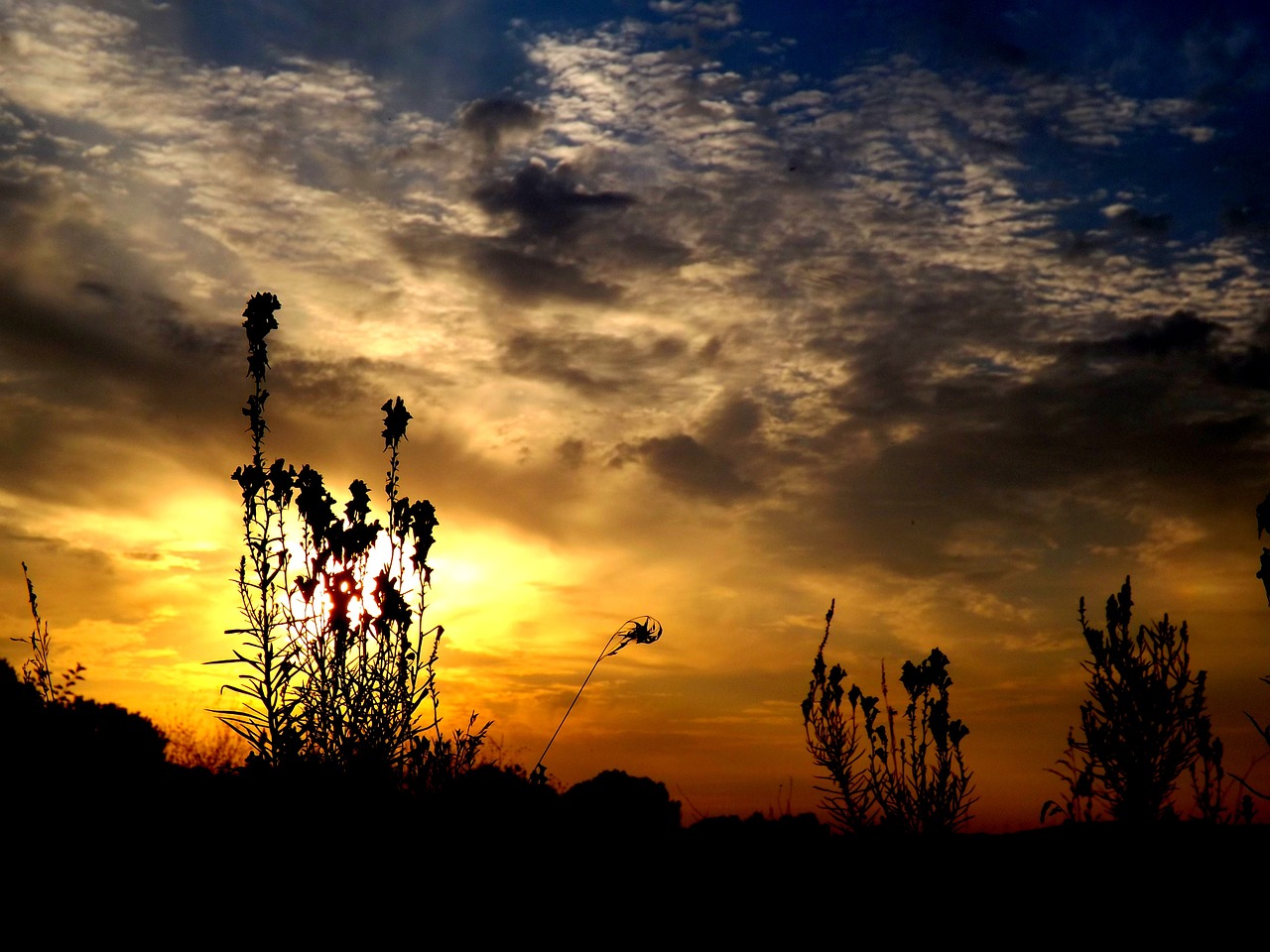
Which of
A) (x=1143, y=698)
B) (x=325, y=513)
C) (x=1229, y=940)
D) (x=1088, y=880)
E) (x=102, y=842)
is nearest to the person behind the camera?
(x=1229, y=940)

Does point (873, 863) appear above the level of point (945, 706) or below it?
below

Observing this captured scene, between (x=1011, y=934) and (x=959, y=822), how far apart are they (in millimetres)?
3599

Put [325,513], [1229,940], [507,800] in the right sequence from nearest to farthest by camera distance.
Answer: [1229,940] → [507,800] → [325,513]

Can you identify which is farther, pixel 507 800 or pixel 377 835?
pixel 507 800

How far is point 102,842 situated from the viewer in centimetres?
582

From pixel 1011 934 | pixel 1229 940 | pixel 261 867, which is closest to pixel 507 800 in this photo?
pixel 261 867

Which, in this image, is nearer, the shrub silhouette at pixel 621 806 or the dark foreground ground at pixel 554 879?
the dark foreground ground at pixel 554 879

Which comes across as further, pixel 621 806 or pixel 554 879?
pixel 621 806

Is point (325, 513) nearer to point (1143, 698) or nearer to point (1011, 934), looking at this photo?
point (1011, 934)

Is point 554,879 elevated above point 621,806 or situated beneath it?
situated beneath

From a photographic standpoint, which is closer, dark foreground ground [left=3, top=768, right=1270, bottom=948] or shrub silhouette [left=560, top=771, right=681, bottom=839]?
dark foreground ground [left=3, top=768, right=1270, bottom=948]

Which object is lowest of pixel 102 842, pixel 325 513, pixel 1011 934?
pixel 1011 934

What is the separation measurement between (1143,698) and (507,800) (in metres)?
5.14

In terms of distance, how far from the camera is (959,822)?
8.05 metres
